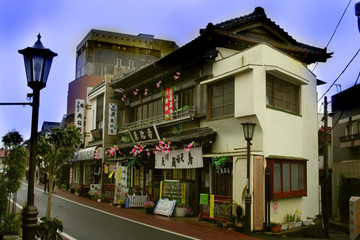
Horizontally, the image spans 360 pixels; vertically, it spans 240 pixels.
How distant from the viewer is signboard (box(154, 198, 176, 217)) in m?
19.0

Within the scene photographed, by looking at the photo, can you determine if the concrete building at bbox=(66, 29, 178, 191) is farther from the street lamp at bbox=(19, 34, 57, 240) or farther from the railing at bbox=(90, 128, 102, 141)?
the street lamp at bbox=(19, 34, 57, 240)

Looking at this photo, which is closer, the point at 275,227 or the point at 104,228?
the point at 104,228

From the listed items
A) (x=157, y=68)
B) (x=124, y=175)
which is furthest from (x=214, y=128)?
(x=124, y=175)

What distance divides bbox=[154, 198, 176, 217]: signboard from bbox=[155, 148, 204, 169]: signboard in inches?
74.8

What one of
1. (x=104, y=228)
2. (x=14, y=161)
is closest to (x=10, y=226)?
(x=14, y=161)

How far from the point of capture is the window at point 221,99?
691 inches

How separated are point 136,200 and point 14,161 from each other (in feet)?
34.6

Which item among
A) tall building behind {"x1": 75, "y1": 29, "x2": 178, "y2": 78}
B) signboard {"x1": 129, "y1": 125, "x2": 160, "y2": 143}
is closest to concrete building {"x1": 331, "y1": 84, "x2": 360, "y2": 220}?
signboard {"x1": 129, "y1": 125, "x2": 160, "y2": 143}

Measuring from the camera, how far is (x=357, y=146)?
82.7ft

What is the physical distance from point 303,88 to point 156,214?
10.4 meters

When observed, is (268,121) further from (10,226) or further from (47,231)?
(10,226)

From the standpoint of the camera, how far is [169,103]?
73.7 ft

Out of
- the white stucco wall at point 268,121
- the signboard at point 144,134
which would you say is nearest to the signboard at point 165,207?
the white stucco wall at point 268,121

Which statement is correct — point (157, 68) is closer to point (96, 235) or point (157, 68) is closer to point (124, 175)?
point (124, 175)
